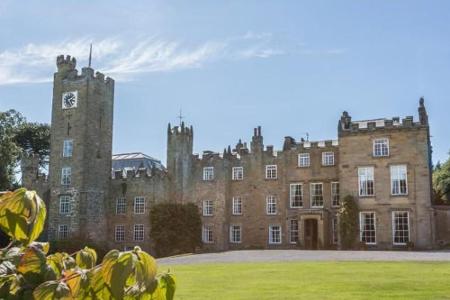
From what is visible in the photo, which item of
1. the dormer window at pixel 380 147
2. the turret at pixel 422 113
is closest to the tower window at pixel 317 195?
the dormer window at pixel 380 147

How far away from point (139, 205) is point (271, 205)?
12.5 metres

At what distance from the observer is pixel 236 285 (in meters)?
16.8

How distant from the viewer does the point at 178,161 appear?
50.6 m

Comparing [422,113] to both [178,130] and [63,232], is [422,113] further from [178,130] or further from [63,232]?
[63,232]

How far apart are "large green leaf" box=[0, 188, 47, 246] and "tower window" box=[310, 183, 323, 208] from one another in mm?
44039

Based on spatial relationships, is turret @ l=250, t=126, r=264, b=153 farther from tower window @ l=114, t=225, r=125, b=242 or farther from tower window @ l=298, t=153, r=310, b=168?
tower window @ l=114, t=225, r=125, b=242

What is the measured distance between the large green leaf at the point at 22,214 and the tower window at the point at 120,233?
4995 cm

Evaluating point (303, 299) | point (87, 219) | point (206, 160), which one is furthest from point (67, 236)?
point (303, 299)

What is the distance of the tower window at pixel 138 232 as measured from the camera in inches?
1971

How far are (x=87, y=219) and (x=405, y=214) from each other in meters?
26.6

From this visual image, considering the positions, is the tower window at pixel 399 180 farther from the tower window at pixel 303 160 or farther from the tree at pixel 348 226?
the tower window at pixel 303 160

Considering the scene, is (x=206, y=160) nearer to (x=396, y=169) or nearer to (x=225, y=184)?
(x=225, y=184)

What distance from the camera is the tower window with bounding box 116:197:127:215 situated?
51094 millimetres

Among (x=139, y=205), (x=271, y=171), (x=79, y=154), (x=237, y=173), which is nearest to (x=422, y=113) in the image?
(x=271, y=171)
